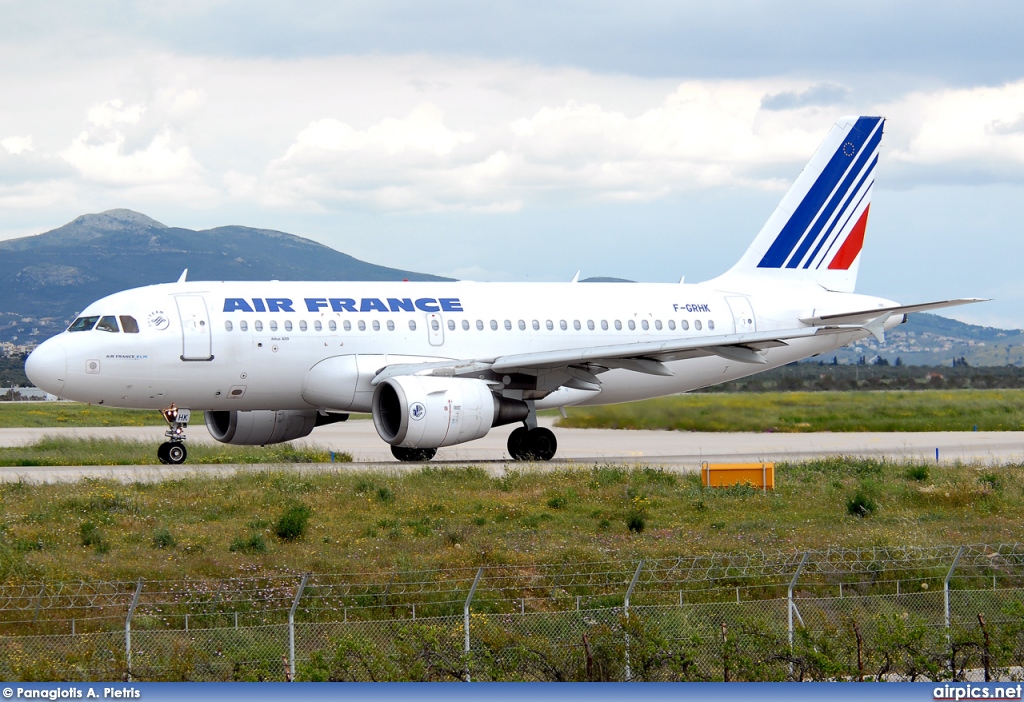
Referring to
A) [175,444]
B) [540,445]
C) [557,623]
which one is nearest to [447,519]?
[557,623]

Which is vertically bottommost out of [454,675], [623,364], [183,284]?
[454,675]

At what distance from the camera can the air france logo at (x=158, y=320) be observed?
27.9 metres

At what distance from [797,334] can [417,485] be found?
9811mm

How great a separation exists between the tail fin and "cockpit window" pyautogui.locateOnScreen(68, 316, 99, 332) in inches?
669

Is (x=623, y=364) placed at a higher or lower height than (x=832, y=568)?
higher

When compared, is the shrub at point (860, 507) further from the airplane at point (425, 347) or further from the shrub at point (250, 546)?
the shrub at point (250, 546)

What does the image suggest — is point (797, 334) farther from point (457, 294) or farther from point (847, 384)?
point (847, 384)

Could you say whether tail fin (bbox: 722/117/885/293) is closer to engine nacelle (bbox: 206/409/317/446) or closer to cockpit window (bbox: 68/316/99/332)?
engine nacelle (bbox: 206/409/317/446)

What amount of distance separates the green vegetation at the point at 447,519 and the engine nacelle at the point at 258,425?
4.60 metres

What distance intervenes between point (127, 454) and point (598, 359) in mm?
12847

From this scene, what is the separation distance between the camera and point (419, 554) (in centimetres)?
1927

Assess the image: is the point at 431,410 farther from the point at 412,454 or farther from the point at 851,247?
the point at 851,247

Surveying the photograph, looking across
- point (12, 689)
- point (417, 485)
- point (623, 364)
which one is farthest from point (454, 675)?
point (623, 364)

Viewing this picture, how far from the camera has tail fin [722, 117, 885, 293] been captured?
119 feet
